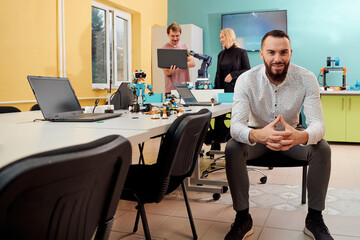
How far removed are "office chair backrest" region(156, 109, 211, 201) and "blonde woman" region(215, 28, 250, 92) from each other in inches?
106

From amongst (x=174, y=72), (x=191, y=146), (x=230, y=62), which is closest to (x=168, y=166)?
(x=191, y=146)

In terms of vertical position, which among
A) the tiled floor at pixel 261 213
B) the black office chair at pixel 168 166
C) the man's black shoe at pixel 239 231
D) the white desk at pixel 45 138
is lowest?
the tiled floor at pixel 261 213

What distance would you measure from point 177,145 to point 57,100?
3.05 feet

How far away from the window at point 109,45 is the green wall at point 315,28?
5.32 feet

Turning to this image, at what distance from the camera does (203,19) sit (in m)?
6.99

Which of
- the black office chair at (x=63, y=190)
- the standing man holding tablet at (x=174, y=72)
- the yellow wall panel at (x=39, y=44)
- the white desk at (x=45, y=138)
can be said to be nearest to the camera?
the black office chair at (x=63, y=190)

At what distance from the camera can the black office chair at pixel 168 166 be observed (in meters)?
1.60

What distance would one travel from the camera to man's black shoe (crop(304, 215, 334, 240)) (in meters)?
1.99

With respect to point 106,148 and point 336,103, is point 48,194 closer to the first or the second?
point 106,148

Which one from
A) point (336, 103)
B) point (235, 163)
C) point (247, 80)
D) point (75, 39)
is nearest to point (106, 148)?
point (235, 163)

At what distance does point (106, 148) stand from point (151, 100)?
10.8 ft

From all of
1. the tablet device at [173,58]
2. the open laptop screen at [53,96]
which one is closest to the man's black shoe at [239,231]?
the open laptop screen at [53,96]

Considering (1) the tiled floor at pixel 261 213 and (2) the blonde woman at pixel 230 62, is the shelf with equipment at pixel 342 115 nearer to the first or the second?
(2) the blonde woman at pixel 230 62

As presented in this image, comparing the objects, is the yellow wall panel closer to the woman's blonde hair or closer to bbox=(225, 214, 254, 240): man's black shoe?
the woman's blonde hair
